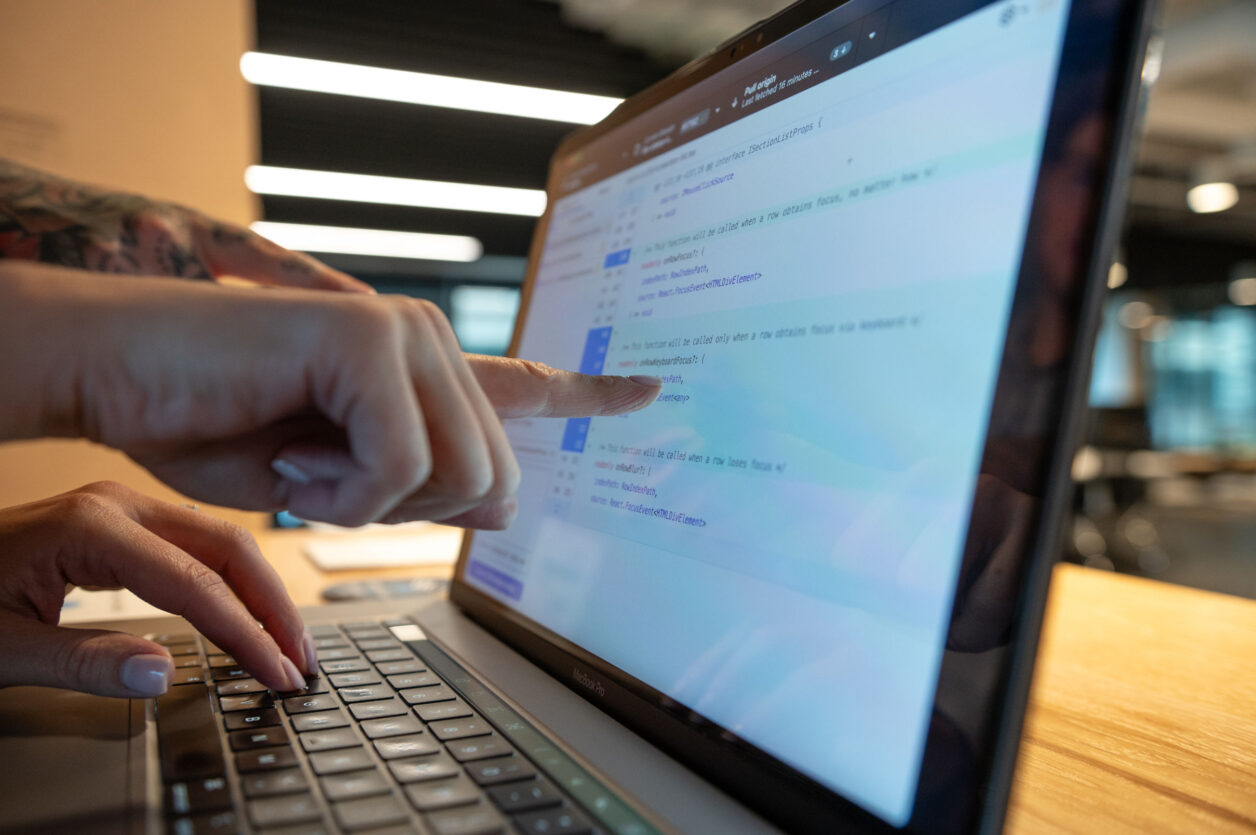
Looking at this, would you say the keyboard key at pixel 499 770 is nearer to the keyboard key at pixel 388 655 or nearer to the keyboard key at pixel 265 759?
the keyboard key at pixel 265 759

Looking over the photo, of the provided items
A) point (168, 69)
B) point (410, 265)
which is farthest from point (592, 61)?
point (410, 265)

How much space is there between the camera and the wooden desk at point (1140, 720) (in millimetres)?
409

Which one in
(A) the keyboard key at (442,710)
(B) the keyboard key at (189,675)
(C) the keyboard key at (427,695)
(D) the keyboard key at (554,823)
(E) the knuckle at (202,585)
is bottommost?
(B) the keyboard key at (189,675)

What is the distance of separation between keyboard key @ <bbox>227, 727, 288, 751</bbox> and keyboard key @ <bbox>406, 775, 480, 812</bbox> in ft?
0.33

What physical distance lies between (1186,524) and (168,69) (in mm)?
9016

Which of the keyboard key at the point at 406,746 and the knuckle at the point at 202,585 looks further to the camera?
the knuckle at the point at 202,585

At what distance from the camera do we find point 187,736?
17.0 inches

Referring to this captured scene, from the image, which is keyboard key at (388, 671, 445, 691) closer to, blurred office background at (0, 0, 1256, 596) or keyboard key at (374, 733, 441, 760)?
keyboard key at (374, 733, 441, 760)

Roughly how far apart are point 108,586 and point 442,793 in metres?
0.35

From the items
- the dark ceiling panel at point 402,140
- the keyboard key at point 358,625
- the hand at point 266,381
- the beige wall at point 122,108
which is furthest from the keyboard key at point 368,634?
the dark ceiling panel at point 402,140

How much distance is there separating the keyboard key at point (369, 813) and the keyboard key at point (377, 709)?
112 mm

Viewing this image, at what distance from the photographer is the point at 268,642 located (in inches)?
20.0

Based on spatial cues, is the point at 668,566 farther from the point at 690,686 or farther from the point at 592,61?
the point at 592,61

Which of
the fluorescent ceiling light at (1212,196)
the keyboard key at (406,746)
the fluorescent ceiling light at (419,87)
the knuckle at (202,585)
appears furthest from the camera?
the fluorescent ceiling light at (1212,196)
